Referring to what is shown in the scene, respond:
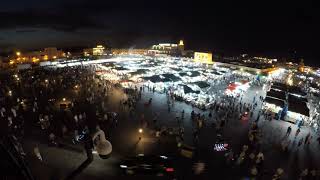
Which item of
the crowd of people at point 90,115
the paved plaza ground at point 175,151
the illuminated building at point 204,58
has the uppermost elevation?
the illuminated building at point 204,58

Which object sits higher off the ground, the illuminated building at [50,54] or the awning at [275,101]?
the illuminated building at [50,54]

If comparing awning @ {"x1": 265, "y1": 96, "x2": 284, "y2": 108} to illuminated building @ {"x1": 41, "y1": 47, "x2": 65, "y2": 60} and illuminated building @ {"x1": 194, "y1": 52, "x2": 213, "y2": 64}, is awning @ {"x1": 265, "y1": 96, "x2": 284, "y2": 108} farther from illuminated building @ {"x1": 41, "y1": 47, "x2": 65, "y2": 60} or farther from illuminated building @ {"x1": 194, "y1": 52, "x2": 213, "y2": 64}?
illuminated building @ {"x1": 41, "y1": 47, "x2": 65, "y2": 60}

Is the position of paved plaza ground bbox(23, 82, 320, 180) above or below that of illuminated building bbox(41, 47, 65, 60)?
below

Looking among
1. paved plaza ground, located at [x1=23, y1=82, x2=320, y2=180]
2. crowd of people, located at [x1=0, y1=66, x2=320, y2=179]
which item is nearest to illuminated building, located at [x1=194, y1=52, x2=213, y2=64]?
crowd of people, located at [x1=0, y1=66, x2=320, y2=179]

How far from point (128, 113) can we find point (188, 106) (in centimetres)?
640

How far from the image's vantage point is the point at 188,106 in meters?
23.5

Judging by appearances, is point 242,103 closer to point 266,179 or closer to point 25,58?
point 266,179

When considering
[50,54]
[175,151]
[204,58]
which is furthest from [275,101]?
[50,54]

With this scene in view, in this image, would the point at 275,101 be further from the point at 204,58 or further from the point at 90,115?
the point at 204,58

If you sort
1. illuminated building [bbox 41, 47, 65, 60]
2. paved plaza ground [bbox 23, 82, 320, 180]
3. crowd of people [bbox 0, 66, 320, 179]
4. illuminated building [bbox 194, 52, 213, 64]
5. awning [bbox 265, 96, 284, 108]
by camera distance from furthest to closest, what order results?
illuminated building [bbox 41, 47, 65, 60] → illuminated building [bbox 194, 52, 213, 64] → awning [bbox 265, 96, 284, 108] → crowd of people [bbox 0, 66, 320, 179] → paved plaza ground [bbox 23, 82, 320, 180]

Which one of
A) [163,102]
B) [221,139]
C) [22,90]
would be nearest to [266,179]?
[221,139]

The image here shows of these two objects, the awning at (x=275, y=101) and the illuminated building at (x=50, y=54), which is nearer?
the awning at (x=275, y=101)

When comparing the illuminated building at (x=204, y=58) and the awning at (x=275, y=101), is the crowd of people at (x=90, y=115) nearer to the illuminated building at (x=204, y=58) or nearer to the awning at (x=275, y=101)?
the awning at (x=275, y=101)

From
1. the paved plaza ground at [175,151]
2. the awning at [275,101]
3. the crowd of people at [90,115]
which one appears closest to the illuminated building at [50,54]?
the crowd of people at [90,115]
